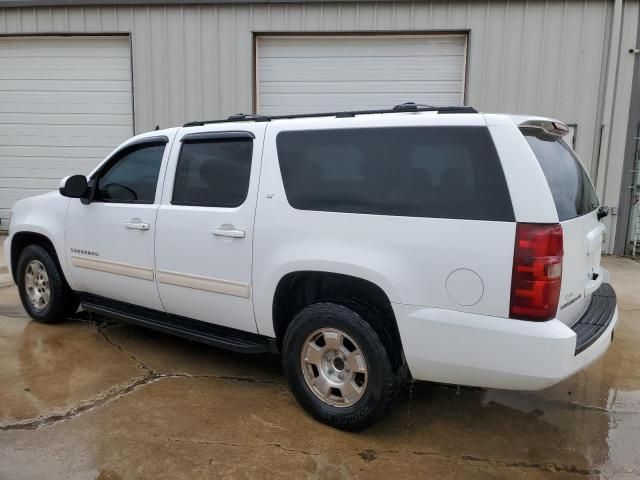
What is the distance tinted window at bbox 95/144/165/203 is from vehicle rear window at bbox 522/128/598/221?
2.66 metres

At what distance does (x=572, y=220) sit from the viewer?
2855 millimetres

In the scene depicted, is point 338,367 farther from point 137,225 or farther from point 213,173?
point 137,225

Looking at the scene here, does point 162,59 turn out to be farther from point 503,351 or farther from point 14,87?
point 503,351

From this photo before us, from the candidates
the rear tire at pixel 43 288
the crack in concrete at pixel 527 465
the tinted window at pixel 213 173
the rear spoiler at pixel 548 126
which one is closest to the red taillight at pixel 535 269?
the rear spoiler at pixel 548 126

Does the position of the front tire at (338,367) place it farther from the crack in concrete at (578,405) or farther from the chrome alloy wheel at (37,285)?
the chrome alloy wheel at (37,285)

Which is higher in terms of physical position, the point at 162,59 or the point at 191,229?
the point at 162,59

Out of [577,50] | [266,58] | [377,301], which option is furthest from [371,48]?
[377,301]

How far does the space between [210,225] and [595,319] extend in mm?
2430

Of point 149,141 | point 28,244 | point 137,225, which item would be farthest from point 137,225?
point 28,244

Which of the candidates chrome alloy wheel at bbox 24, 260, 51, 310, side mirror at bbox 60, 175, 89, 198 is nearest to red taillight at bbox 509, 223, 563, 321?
side mirror at bbox 60, 175, 89, 198

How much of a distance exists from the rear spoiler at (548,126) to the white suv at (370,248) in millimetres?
22

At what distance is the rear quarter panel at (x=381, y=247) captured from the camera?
8.80 feet

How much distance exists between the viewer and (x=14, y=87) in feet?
33.3

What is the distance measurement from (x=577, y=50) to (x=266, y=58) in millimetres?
4959
